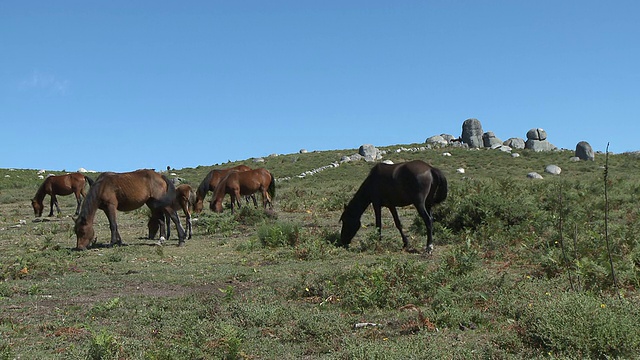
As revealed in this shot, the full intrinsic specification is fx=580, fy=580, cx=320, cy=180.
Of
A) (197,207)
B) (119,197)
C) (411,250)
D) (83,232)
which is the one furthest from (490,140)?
(83,232)

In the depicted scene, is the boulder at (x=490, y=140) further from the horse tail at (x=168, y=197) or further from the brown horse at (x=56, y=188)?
the horse tail at (x=168, y=197)

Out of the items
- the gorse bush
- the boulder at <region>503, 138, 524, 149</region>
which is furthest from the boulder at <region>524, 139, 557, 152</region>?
the gorse bush

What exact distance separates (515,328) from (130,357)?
4228 millimetres

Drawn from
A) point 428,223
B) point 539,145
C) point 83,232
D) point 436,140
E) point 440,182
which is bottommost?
point 428,223

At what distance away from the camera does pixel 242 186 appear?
23281 millimetres

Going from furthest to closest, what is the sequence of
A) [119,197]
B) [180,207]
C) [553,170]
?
[553,170]
[180,207]
[119,197]

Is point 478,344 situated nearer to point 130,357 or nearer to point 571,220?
point 130,357

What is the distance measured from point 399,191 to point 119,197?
24.5 ft

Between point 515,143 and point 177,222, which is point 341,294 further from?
point 515,143

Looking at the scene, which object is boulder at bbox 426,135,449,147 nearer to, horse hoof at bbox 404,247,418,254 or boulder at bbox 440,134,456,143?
boulder at bbox 440,134,456,143

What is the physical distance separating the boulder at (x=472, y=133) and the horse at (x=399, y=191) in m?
57.8

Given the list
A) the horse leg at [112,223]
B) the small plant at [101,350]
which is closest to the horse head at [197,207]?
the horse leg at [112,223]

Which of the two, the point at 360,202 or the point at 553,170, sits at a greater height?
the point at 553,170

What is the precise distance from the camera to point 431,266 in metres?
10.8
